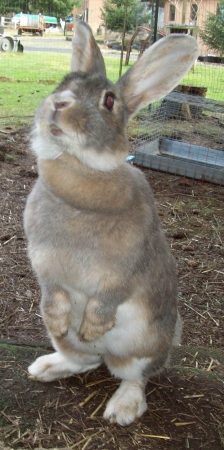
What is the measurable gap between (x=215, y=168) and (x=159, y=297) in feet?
12.9

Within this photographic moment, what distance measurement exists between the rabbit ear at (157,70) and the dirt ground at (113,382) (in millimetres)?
489

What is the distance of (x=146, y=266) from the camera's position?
209cm

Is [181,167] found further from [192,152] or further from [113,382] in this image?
[113,382]

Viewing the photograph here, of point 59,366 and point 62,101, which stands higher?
point 62,101

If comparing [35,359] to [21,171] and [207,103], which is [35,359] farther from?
[207,103]

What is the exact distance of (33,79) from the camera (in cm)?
1131

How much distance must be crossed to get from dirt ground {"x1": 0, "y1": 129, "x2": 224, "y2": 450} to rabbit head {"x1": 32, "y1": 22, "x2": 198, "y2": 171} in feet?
1.42

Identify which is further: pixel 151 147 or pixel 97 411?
pixel 151 147

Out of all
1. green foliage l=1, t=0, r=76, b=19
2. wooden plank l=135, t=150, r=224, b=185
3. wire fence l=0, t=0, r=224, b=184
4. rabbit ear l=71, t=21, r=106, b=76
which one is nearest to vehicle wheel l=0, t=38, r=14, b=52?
wire fence l=0, t=0, r=224, b=184

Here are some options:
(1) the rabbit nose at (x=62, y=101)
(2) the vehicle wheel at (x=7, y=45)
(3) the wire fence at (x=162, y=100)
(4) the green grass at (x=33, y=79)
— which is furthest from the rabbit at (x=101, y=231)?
(2) the vehicle wheel at (x=7, y=45)

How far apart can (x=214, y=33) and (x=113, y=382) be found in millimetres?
9754

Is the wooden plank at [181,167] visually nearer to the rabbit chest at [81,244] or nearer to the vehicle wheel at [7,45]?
the rabbit chest at [81,244]

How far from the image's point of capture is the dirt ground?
1.91 metres

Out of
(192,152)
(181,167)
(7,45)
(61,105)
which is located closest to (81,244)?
(61,105)
